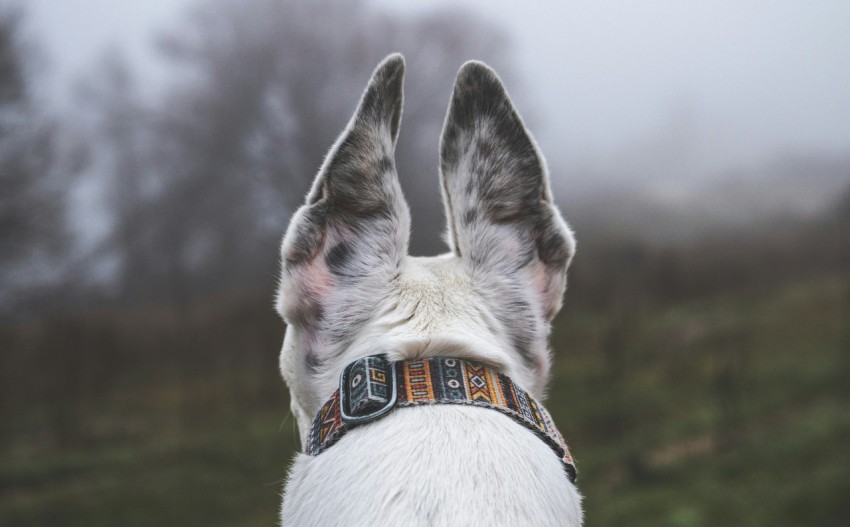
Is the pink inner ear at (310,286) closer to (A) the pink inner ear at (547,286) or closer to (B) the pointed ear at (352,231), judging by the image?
(B) the pointed ear at (352,231)

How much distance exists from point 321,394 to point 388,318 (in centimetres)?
20

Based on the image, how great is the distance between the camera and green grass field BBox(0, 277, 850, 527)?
729 centimetres

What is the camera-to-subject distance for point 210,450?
29.5 feet

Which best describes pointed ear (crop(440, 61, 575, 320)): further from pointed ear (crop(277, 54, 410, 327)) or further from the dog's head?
pointed ear (crop(277, 54, 410, 327))

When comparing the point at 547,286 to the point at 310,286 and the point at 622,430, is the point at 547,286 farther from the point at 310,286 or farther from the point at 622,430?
the point at 622,430

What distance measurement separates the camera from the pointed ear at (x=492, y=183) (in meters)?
1.21

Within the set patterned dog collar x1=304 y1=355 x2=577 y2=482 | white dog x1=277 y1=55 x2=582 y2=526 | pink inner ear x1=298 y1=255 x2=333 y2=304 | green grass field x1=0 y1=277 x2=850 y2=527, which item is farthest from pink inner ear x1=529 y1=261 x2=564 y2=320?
green grass field x1=0 y1=277 x2=850 y2=527

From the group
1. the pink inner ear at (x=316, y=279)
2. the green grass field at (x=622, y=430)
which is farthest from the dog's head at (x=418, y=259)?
the green grass field at (x=622, y=430)

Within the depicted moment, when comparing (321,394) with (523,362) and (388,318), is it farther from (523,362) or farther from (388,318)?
(523,362)

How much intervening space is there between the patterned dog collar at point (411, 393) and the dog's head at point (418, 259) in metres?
0.04

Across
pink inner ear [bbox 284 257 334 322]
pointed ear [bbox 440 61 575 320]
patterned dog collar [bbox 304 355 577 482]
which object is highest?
pointed ear [bbox 440 61 575 320]

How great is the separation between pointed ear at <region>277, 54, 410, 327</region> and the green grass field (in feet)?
19.1

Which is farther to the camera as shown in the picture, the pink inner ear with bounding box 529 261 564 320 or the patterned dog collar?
the pink inner ear with bounding box 529 261 564 320

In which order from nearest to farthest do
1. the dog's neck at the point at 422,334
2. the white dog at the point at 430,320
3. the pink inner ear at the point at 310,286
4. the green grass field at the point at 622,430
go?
1. the white dog at the point at 430,320
2. the dog's neck at the point at 422,334
3. the pink inner ear at the point at 310,286
4. the green grass field at the point at 622,430
